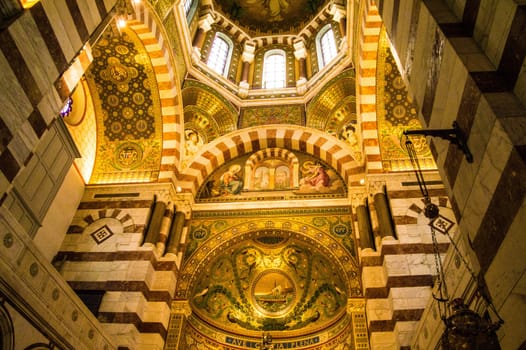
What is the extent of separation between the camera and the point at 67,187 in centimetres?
968

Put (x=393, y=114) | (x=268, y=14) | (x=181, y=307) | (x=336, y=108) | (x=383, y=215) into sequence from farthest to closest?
(x=268, y=14)
(x=336, y=108)
(x=393, y=114)
(x=383, y=215)
(x=181, y=307)

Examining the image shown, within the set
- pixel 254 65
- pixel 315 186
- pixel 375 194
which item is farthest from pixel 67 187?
pixel 254 65

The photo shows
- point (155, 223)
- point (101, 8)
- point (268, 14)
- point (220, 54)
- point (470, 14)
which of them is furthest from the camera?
point (268, 14)

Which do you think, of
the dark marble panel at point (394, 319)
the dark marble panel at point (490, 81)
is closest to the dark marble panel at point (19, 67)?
the dark marble panel at point (490, 81)

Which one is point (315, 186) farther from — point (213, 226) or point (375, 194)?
point (213, 226)

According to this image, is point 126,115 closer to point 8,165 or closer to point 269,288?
point 269,288

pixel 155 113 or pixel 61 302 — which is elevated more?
pixel 155 113

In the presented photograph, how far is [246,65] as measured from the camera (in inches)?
587

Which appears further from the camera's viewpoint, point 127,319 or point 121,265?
point 121,265

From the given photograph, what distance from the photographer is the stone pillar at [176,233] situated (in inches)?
376

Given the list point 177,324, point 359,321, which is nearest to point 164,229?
point 177,324

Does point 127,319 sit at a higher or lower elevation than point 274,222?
lower

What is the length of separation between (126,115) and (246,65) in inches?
217

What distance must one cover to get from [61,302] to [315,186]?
689cm
